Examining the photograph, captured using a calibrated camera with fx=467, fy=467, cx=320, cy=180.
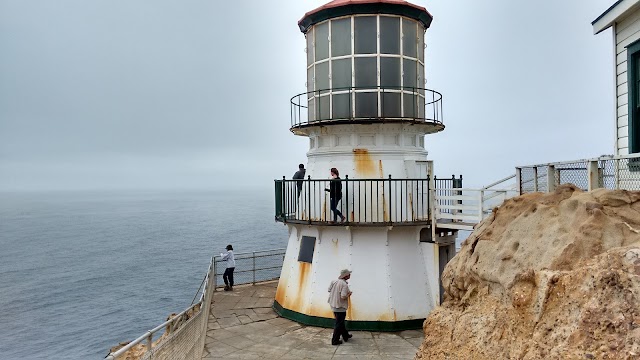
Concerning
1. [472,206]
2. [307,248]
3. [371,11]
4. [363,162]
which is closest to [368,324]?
[307,248]

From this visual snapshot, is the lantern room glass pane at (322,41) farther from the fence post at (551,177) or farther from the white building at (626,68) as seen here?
the fence post at (551,177)

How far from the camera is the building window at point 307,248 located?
41.3 ft

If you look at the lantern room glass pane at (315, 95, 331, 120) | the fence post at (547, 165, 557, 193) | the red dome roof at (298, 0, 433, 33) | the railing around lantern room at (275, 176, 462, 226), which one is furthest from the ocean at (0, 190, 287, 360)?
the fence post at (547, 165, 557, 193)

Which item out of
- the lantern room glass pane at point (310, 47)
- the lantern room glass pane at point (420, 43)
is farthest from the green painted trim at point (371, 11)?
the lantern room glass pane at point (310, 47)

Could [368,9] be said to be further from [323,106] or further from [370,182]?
[370,182]

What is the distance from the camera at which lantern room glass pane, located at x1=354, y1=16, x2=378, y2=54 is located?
12.2m

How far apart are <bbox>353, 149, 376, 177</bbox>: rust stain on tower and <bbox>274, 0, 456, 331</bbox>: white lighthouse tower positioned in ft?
0.09

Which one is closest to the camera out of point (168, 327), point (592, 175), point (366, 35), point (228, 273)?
point (592, 175)

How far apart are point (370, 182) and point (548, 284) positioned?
25.6 ft

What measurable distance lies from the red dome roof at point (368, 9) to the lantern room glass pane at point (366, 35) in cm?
20

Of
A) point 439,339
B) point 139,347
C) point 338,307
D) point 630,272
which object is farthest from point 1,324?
point 630,272

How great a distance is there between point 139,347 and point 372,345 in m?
10.4

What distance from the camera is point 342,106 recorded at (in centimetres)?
1251

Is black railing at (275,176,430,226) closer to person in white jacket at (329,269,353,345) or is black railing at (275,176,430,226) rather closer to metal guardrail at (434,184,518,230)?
metal guardrail at (434,184,518,230)
